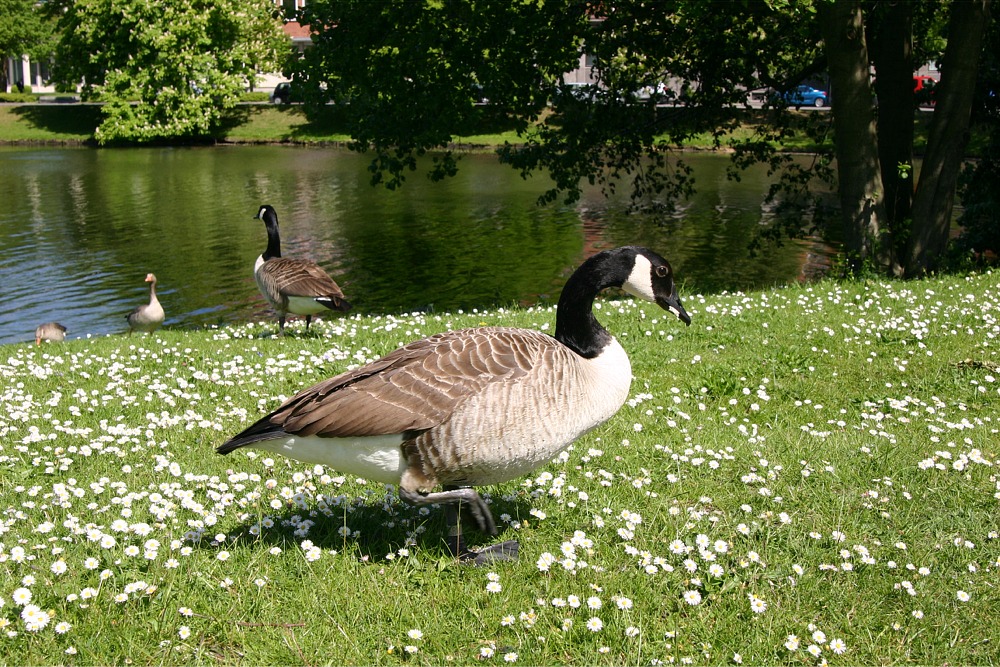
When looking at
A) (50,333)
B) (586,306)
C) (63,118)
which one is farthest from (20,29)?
(586,306)

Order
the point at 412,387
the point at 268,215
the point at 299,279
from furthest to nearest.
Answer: the point at 268,215, the point at 299,279, the point at 412,387

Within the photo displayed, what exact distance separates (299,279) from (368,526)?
707 centimetres

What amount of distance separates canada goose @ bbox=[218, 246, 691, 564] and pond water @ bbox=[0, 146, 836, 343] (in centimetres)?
1153

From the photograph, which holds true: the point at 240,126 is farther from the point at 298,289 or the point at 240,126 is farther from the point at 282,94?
the point at 298,289

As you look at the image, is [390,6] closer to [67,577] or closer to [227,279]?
[227,279]

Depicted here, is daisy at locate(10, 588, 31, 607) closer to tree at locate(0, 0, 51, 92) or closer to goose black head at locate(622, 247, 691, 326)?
goose black head at locate(622, 247, 691, 326)

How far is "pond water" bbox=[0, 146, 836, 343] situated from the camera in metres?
20.9

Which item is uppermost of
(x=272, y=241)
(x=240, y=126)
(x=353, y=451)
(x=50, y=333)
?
(x=240, y=126)

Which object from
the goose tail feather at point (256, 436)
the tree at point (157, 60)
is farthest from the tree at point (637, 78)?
the tree at point (157, 60)

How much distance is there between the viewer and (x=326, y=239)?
28.2 m

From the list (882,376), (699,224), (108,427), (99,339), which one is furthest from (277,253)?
(699,224)

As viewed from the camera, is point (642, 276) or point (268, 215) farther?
point (268, 215)

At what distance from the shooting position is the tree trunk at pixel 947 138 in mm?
15695

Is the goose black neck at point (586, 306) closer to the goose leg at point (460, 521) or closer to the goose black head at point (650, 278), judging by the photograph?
the goose black head at point (650, 278)
